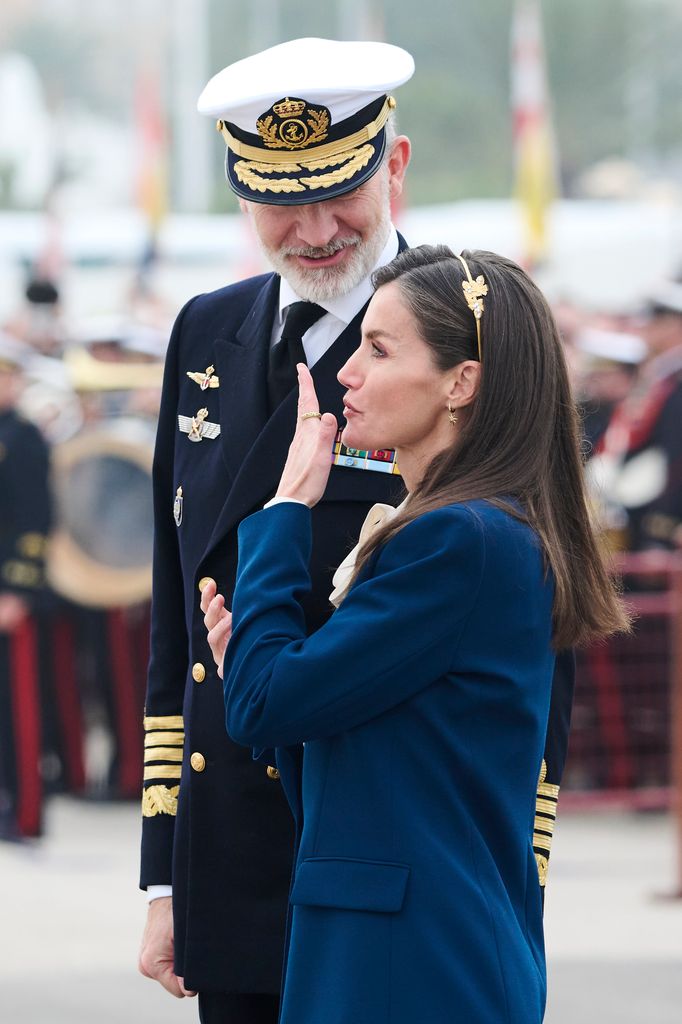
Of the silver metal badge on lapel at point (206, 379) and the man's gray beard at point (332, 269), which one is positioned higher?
the man's gray beard at point (332, 269)

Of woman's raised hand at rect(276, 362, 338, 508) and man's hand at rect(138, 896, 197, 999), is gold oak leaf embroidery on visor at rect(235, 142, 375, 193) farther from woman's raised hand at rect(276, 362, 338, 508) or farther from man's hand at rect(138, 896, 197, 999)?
→ man's hand at rect(138, 896, 197, 999)

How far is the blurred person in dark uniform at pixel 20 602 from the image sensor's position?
7941 mm

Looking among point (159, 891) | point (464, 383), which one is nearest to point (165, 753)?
point (159, 891)

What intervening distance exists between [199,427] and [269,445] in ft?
0.58

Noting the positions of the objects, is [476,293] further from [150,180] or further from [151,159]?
[151,159]

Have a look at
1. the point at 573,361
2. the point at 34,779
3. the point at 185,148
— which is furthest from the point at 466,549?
the point at 185,148

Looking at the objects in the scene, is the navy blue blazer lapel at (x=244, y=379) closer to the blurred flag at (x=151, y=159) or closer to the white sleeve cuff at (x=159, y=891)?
the white sleeve cuff at (x=159, y=891)

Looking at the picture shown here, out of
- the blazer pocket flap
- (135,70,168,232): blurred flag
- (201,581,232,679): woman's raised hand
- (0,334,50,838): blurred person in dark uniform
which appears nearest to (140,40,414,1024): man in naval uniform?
(201,581,232,679): woman's raised hand

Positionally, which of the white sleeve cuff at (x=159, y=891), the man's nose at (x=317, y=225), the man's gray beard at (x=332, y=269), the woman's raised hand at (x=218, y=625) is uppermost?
the man's nose at (x=317, y=225)

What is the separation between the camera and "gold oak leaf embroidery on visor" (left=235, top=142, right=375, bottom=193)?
2.74 metres

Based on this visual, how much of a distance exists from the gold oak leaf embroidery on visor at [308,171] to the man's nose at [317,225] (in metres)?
0.03

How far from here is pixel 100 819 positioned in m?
8.41

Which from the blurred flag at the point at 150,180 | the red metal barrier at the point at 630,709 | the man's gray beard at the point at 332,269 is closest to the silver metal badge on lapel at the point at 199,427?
the man's gray beard at the point at 332,269

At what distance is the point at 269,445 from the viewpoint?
278cm
